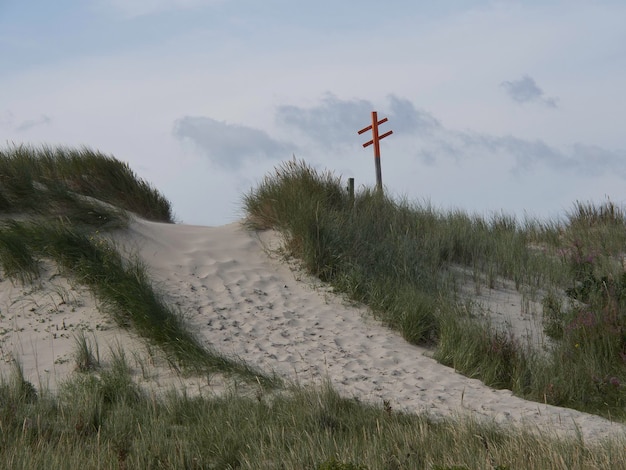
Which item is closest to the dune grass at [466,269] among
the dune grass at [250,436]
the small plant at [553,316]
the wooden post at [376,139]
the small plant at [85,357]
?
the small plant at [553,316]

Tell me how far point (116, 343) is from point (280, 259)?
3.42 meters

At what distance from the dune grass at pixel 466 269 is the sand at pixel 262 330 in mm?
310

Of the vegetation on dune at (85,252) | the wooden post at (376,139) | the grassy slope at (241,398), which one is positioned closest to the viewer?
the grassy slope at (241,398)

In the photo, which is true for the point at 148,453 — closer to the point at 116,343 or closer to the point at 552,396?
the point at 116,343

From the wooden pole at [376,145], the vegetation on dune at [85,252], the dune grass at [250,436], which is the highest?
the wooden pole at [376,145]

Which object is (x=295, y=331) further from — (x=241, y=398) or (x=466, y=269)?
(x=466, y=269)

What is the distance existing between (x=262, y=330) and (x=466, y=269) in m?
4.16

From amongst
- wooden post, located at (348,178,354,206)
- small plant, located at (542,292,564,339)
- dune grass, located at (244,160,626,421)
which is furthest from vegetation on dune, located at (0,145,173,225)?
small plant, located at (542,292,564,339)

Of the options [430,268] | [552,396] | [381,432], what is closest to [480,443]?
[381,432]

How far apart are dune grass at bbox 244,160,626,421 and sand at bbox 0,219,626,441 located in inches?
12.2

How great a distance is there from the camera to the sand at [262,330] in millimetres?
8766

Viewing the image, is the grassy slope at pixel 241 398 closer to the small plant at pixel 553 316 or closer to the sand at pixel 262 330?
the sand at pixel 262 330

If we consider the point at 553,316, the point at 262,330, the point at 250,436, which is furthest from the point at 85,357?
the point at 553,316

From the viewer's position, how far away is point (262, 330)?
1062 centimetres
